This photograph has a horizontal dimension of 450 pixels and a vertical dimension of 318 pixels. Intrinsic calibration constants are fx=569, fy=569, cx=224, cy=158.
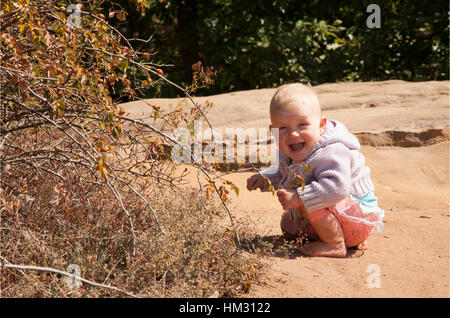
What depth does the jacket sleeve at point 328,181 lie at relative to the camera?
10.3 ft

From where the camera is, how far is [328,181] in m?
3.16

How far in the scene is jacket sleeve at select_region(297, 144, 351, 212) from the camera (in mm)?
3141

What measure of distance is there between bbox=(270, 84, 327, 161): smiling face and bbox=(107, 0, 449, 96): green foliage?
5.59m

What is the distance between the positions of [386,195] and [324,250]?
176 centimetres

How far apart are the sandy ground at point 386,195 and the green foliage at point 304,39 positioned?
4.88 feet

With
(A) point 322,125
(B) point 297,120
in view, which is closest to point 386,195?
(A) point 322,125

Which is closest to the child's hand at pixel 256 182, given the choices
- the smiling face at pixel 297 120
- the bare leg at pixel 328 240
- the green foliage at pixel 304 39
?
the smiling face at pixel 297 120

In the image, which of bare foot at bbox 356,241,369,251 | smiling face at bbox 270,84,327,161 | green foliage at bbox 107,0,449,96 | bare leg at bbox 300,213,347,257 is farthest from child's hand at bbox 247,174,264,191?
green foliage at bbox 107,0,449,96

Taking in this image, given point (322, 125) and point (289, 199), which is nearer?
point (289, 199)

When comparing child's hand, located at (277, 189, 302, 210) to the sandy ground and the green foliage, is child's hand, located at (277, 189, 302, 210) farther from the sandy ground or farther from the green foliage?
the green foliage

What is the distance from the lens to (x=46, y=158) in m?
3.14

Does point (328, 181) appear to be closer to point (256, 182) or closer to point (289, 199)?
point (289, 199)
